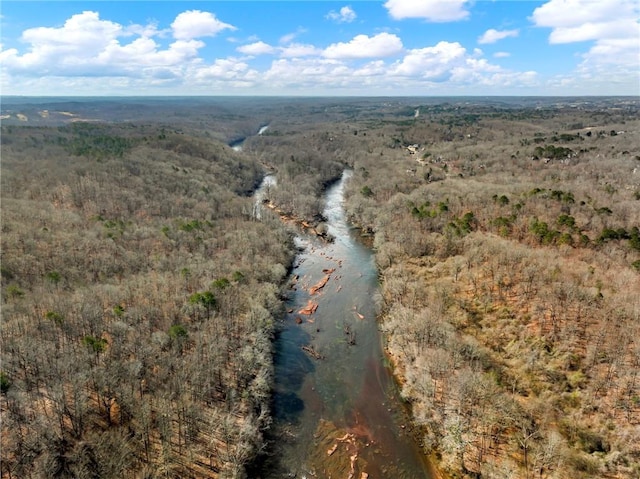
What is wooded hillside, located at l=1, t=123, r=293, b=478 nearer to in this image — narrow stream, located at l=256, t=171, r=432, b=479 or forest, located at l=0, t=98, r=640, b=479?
forest, located at l=0, t=98, r=640, b=479

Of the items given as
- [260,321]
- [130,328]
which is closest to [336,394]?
[260,321]

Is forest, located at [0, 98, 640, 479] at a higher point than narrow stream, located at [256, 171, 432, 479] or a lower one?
higher

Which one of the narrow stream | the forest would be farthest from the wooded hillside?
the narrow stream

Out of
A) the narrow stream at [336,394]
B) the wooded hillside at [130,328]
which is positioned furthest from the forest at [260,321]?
the narrow stream at [336,394]

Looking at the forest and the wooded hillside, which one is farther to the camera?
the forest

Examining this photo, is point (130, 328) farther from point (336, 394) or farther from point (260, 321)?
point (336, 394)

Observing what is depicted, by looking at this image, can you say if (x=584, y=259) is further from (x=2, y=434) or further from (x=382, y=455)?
(x=2, y=434)
